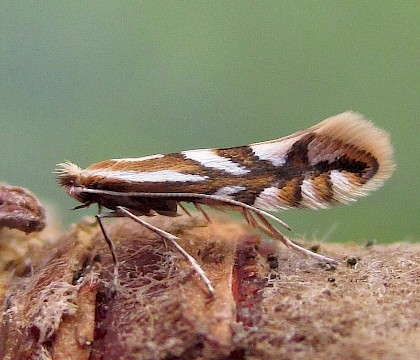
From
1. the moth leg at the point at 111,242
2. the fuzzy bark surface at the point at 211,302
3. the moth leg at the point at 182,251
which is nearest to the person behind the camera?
the fuzzy bark surface at the point at 211,302

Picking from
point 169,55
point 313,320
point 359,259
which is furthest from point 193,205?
point 169,55

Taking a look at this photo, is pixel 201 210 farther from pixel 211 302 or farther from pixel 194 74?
pixel 194 74

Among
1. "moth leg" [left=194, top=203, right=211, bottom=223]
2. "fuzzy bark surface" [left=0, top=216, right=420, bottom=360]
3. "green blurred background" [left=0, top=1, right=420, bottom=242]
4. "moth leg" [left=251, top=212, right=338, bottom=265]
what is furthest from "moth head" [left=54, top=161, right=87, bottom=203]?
"green blurred background" [left=0, top=1, right=420, bottom=242]

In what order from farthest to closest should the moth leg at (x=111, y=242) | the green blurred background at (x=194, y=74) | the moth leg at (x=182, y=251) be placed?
the green blurred background at (x=194, y=74), the moth leg at (x=111, y=242), the moth leg at (x=182, y=251)

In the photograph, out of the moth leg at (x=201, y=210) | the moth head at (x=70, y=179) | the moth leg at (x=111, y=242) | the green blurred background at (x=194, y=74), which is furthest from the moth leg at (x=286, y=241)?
the green blurred background at (x=194, y=74)

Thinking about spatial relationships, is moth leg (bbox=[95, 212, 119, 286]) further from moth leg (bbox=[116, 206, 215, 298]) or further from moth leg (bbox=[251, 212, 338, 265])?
moth leg (bbox=[251, 212, 338, 265])

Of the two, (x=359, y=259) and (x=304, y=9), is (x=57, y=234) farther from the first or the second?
(x=304, y=9)

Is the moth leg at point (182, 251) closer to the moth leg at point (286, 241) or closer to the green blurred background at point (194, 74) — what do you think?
the moth leg at point (286, 241)

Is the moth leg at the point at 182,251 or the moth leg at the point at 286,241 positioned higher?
the moth leg at the point at 182,251
